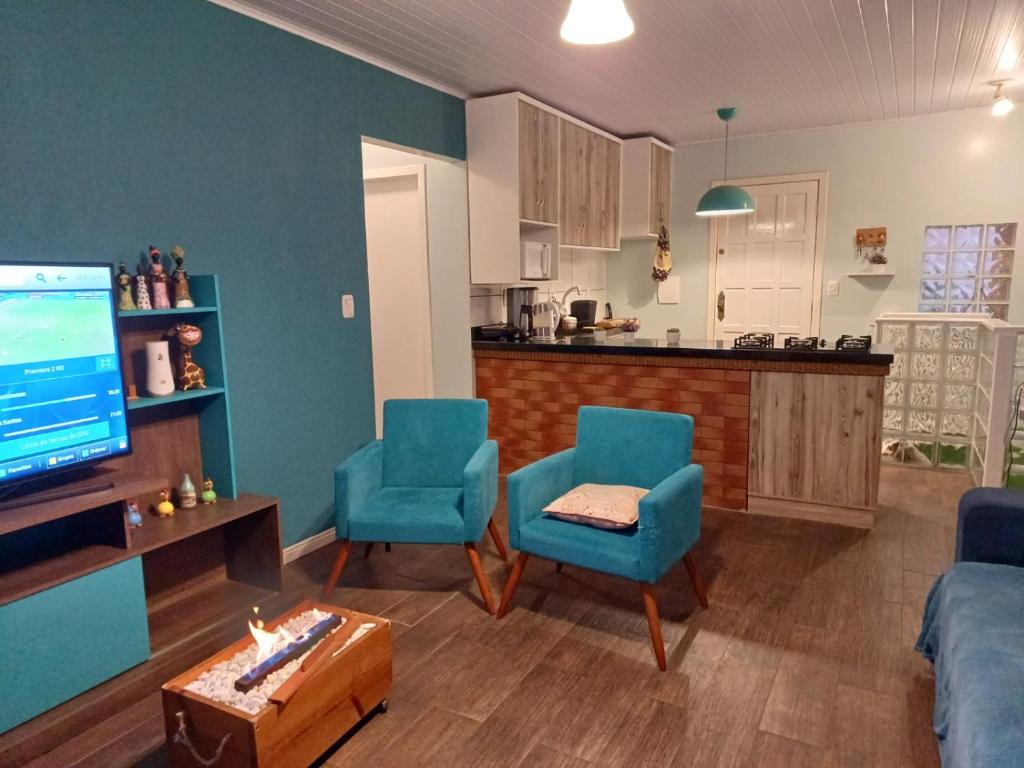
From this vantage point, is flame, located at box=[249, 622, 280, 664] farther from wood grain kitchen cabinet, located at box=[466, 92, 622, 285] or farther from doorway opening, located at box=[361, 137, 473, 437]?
wood grain kitchen cabinet, located at box=[466, 92, 622, 285]

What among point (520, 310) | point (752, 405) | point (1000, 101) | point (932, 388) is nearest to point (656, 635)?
point (752, 405)

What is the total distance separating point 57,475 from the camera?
2.27 meters

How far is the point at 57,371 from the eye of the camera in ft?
7.03

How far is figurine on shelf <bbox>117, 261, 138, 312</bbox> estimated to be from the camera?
2.41 meters

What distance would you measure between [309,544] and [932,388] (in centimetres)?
400

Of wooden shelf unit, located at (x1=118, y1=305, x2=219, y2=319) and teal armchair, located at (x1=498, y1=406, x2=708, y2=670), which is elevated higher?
wooden shelf unit, located at (x1=118, y1=305, x2=219, y2=319)

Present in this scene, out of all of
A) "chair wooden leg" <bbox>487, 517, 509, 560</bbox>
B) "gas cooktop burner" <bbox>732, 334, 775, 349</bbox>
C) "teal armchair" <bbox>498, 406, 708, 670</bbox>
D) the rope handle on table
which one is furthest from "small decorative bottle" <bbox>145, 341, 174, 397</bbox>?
"gas cooktop burner" <bbox>732, 334, 775, 349</bbox>

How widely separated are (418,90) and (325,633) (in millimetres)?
3043

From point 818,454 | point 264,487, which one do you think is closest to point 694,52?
point 818,454

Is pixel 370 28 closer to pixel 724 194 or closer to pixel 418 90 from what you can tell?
pixel 418 90

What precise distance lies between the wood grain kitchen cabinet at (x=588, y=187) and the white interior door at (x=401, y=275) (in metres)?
1.00

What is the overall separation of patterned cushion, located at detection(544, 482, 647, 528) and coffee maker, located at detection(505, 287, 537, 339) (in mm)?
2021

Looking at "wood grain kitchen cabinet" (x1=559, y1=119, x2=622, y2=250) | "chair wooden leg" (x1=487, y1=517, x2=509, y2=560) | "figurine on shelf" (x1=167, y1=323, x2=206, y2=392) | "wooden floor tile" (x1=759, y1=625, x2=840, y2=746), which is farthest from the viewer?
"wood grain kitchen cabinet" (x1=559, y1=119, x2=622, y2=250)

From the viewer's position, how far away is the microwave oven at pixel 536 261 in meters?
4.36
